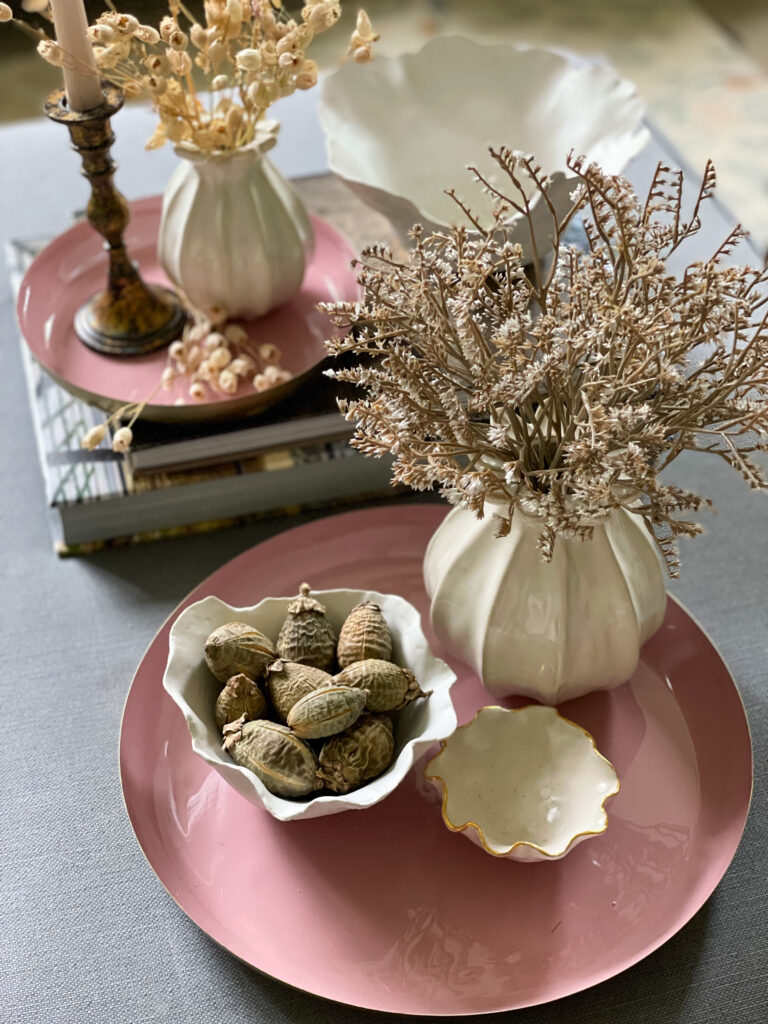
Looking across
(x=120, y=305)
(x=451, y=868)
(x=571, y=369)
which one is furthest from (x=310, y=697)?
(x=120, y=305)

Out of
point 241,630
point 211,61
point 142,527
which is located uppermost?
point 211,61

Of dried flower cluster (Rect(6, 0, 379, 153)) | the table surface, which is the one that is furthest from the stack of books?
dried flower cluster (Rect(6, 0, 379, 153))

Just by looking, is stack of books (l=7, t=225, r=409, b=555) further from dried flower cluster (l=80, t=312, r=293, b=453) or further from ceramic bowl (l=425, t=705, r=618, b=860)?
ceramic bowl (l=425, t=705, r=618, b=860)

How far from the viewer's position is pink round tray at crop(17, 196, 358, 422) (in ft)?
2.84

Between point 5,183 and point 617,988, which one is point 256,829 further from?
point 5,183

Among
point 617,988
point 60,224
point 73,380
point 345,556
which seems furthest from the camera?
point 60,224

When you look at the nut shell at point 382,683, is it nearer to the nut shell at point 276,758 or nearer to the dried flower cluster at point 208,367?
the nut shell at point 276,758

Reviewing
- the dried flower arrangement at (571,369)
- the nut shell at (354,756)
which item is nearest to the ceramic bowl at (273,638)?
the nut shell at (354,756)

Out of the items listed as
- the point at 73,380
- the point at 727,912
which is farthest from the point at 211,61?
the point at 727,912

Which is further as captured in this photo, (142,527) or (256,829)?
(142,527)

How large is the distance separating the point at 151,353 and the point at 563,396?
48 centimetres

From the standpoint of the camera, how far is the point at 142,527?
861 millimetres

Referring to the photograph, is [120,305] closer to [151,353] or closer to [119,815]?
[151,353]

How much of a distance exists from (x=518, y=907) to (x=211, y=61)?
63 cm
